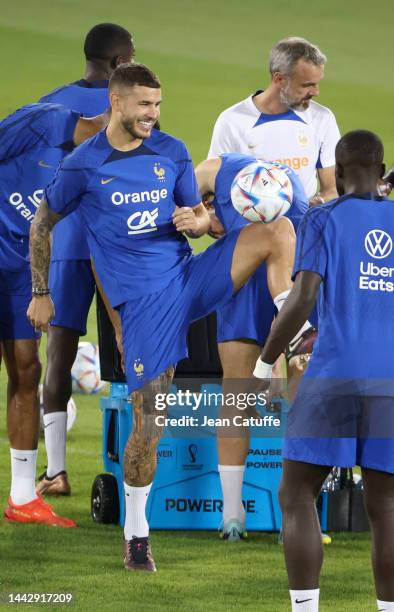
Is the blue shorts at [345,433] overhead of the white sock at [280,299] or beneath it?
beneath

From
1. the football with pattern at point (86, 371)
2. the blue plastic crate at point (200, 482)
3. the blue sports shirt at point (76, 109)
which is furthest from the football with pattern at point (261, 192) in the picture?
the football with pattern at point (86, 371)

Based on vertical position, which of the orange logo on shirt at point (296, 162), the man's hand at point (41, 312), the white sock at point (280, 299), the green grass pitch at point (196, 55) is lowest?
the man's hand at point (41, 312)

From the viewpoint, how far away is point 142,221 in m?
5.43

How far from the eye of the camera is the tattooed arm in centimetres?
550

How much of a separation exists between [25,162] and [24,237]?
31 centimetres

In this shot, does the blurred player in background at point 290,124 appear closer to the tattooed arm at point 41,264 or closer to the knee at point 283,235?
the knee at point 283,235

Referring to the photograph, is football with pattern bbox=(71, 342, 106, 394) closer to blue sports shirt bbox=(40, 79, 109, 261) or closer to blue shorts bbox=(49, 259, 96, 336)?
blue shorts bbox=(49, 259, 96, 336)

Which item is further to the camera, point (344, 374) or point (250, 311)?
point (250, 311)

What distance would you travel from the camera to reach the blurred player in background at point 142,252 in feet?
17.7

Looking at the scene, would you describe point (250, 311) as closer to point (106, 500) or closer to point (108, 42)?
point (106, 500)

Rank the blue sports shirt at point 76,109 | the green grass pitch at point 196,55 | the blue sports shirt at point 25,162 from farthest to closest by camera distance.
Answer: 1. the green grass pitch at point 196,55
2. the blue sports shirt at point 76,109
3. the blue sports shirt at point 25,162

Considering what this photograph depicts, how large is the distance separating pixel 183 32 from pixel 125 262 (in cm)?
1869

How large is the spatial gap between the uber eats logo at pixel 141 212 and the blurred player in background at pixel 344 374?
1.34 metres

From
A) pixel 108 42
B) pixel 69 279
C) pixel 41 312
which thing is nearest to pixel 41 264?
pixel 41 312
